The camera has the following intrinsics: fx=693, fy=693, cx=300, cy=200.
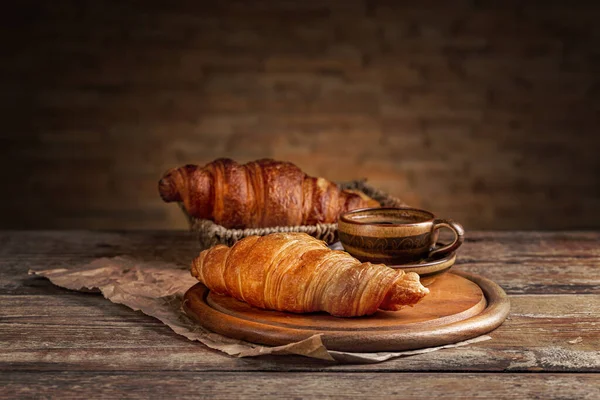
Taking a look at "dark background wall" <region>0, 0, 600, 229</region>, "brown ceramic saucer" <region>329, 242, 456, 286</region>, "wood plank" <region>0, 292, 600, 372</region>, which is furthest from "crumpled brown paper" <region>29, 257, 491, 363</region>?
"dark background wall" <region>0, 0, 600, 229</region>

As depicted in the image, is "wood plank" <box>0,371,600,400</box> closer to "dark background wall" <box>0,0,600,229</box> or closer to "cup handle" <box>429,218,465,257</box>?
"cup handle" <box>429,218,465,257</box>

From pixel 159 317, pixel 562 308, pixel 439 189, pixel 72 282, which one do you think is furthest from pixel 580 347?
pixel 439 189

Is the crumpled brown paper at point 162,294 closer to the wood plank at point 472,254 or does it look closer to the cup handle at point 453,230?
the wood plank at point 472,254

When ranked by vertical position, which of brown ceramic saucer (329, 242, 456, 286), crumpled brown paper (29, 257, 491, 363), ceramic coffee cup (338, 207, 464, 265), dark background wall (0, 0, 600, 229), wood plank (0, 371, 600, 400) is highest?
dark background wall (0, 0, 600, 229)

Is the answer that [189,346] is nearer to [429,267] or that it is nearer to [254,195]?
[429,267]

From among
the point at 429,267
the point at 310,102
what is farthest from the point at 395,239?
the point at 310,102

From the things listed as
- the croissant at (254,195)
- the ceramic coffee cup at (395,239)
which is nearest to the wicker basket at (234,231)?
the croissant at (254,195)
